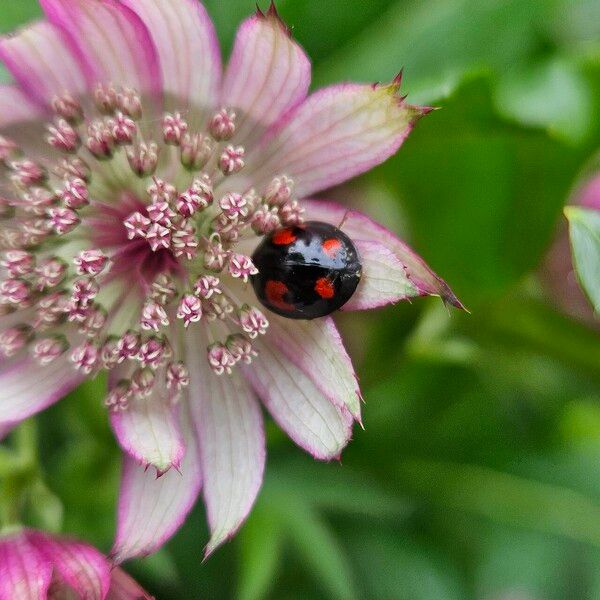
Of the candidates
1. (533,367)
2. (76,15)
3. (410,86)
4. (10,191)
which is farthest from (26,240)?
(533,367)

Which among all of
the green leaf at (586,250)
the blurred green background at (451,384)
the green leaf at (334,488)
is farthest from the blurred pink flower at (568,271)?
the green leaf at (334,488)

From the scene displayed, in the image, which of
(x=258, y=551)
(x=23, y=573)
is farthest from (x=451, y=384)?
(x=23, y=573)

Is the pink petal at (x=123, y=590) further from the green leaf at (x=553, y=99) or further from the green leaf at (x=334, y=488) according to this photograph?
the green leaf at (x=553, y=99)

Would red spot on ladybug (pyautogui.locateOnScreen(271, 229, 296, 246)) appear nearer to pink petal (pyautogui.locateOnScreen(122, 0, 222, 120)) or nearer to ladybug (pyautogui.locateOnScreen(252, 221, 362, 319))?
ladybug (pyautogui.locateOnScreen(252, 221, 362, 319))

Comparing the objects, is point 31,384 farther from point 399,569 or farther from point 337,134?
point 399,569

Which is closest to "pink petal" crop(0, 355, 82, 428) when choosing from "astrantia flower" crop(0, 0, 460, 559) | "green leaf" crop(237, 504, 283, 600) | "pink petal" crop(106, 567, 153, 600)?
"astrantia flower" crop(0, 0, 460, 559)

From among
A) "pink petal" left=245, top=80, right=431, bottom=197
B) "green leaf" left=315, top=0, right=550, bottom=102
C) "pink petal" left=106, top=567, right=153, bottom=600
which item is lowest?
"pink petal" left=106, top=567, right=153, bottom=600

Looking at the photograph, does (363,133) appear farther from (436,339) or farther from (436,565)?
(436,565)
